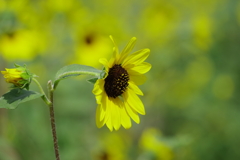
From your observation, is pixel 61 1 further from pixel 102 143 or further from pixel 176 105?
pixel 176 105

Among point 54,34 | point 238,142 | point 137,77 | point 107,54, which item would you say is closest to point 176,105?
point 238,142

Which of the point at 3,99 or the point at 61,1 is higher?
the point at 3,99

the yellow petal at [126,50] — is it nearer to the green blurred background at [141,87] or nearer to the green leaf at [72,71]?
the green leaf at [72,71]

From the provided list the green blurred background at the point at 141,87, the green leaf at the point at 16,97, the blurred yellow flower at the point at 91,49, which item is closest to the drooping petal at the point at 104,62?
the green leaf at the point at 16,97

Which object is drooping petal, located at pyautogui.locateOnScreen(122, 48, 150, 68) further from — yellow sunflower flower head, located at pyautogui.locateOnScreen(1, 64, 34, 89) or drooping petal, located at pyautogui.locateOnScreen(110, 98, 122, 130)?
yellow sunflower flower head, located at pyautogui.locateOnScreen(1, 64, 34, 89)

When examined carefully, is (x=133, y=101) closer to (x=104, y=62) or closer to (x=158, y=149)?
(x=104, y=62)

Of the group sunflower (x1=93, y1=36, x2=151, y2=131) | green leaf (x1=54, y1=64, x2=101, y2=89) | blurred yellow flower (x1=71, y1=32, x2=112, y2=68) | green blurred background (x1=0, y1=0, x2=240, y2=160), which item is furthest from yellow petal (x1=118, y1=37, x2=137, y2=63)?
blurred yellow flower (x1=71, y1=32, x2=112, y2=68)

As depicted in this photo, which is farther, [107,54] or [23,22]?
[107,54]
